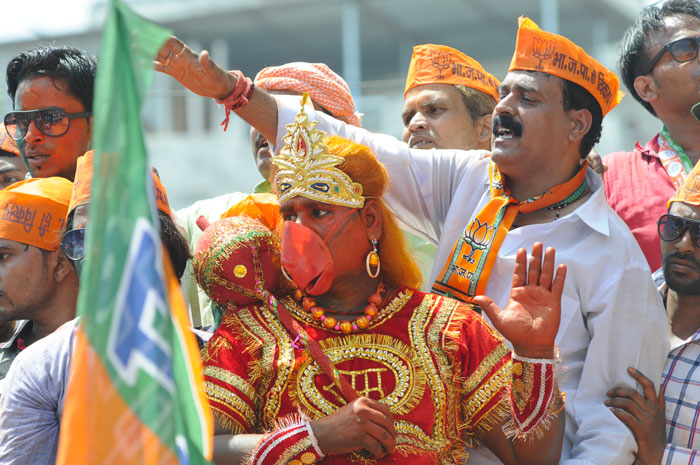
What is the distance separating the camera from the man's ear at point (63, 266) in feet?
12.1

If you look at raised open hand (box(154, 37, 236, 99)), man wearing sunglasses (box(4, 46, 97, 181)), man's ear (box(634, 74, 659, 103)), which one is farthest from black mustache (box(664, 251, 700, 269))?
man wearing sunglasses (box(4, 46, 97, 181))

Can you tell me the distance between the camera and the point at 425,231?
421cm

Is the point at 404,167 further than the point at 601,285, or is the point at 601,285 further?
the point at 404,167

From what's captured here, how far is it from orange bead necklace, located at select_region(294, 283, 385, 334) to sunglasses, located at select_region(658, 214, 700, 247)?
127 centimetres

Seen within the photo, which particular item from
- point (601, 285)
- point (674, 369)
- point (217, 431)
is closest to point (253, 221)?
point (217, 431)

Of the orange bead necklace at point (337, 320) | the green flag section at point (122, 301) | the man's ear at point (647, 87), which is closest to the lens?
the green flag section at point (122, 301)

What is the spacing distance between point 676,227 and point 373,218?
1.27 m

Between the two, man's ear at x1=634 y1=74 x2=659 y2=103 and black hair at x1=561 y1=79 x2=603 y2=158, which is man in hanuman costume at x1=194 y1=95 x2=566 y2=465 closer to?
black hair at x1=561 y1=79 x2=603 y2=158

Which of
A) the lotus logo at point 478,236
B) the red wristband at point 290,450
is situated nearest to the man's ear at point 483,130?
the lotus logo at point 478,236

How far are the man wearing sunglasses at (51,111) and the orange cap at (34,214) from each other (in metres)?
0.47

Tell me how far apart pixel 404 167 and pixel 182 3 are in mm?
18587

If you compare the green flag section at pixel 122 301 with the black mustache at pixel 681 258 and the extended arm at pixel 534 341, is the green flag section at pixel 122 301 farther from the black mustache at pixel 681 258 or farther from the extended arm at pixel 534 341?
the black mustache at pixel 681 258

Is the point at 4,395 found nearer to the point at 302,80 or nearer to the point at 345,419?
the point at 345,419

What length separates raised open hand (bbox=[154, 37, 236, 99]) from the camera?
3613mm
